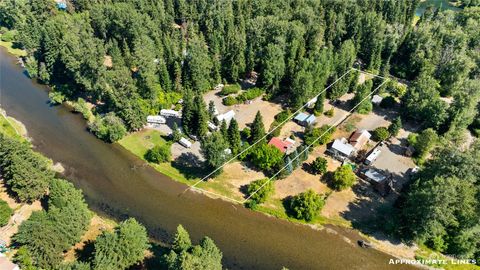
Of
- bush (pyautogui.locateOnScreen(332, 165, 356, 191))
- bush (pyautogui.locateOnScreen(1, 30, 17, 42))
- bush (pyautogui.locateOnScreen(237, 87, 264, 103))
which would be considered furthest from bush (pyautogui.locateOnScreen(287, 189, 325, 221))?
bush (pyautogui.locateOnScreen(1, 30, 17, 42))

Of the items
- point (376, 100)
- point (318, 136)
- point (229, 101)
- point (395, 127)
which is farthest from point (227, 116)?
point (376, 100)

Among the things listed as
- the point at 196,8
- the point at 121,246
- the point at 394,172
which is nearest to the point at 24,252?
the point at 121,246

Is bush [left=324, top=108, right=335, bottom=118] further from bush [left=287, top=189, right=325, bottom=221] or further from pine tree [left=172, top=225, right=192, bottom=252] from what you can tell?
pine tree [left=172, top=225, right=192, bottom=252]

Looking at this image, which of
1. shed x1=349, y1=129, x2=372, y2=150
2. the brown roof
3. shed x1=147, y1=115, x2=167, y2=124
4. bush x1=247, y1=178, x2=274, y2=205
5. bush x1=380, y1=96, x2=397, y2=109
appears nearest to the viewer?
bush x1=247, y1=178, x2=274, y2=205

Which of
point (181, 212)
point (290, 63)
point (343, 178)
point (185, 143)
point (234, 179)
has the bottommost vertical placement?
point (181, 212)

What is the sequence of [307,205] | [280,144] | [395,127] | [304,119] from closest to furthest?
[307,205]
[280,144]
[395,127]
[304,119]

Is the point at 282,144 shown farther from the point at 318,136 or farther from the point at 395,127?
the point at 395,127

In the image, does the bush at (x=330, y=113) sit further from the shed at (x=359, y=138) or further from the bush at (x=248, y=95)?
the bush at (x=248, y=95)

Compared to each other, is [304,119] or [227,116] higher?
[227,116]
